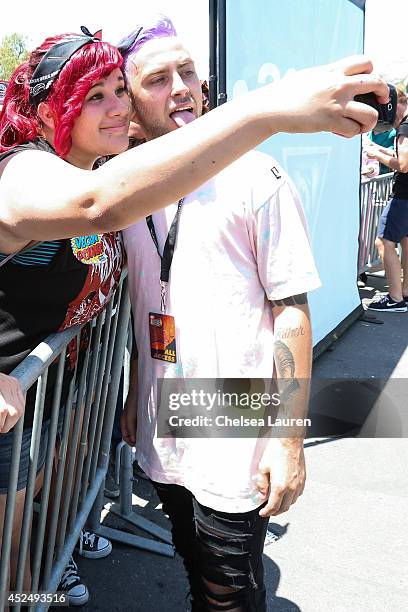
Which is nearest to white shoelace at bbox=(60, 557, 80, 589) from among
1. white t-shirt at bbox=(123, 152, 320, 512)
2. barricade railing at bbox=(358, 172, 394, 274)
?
white t-shirt at bbox=(123, 152, 320, 512)

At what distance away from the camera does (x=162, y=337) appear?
73.0 inches

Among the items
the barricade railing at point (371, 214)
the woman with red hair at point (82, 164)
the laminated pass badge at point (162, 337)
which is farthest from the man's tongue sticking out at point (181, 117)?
the barricade railing at point (371, 214)

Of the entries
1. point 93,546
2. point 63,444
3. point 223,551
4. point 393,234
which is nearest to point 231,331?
point 223,551

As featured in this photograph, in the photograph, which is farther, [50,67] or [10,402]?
[50,67]

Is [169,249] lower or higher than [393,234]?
higher

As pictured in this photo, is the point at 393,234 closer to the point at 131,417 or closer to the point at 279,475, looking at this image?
the point at 131,417

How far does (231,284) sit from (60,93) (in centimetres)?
75

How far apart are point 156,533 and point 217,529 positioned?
137 centimetres

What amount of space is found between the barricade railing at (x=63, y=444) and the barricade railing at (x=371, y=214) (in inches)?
211

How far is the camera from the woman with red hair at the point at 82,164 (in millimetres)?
1124

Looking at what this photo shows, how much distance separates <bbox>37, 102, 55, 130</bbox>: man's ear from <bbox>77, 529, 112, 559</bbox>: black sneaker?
184 cm

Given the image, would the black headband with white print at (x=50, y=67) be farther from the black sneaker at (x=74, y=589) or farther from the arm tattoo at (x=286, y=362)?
Result: the black sneaker at (x=74, y=589)

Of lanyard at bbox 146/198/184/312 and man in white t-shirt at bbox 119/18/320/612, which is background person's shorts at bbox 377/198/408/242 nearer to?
man in white t-shirt at bbox 119/18/320/612

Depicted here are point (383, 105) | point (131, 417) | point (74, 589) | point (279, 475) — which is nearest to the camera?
point (383, 105)
